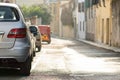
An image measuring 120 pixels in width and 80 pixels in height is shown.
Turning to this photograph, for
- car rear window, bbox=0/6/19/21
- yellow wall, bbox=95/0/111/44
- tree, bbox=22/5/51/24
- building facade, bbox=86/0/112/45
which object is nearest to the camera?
car rear window, bbox=0/6/19/21

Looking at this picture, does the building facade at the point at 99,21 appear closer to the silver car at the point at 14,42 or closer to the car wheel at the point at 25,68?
the car wheel at the point at 25,68

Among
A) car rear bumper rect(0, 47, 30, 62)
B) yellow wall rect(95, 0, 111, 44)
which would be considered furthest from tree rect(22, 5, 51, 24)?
car rear bumper rect(0, 47, 30, 62)

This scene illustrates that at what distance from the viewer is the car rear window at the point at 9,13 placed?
13555 millimetres

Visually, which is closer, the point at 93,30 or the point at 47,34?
the point at 47,34

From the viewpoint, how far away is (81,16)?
246 ft

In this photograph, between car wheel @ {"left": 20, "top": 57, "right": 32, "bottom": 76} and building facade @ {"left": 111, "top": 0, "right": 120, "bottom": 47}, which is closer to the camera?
car wheel @ {"left": 20, "top": 57, "right": 32, "bottom": 76}

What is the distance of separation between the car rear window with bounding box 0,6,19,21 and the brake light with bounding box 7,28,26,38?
0.41 meters

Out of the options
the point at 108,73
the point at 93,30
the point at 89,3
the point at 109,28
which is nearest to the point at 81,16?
the point at 89,3

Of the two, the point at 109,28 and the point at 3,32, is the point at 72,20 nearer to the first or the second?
the point at 109,28

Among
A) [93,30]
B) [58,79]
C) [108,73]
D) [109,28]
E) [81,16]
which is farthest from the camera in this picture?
[81,16]

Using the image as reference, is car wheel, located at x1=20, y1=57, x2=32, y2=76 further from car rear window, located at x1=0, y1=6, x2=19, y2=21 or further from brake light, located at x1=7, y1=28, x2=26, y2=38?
car rear window, located at x1=0, y1=6, x2=19, y2=21

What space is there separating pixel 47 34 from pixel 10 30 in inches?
1545

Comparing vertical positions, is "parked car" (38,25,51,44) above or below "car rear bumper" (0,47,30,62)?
below

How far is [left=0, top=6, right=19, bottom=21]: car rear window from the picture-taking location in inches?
534
